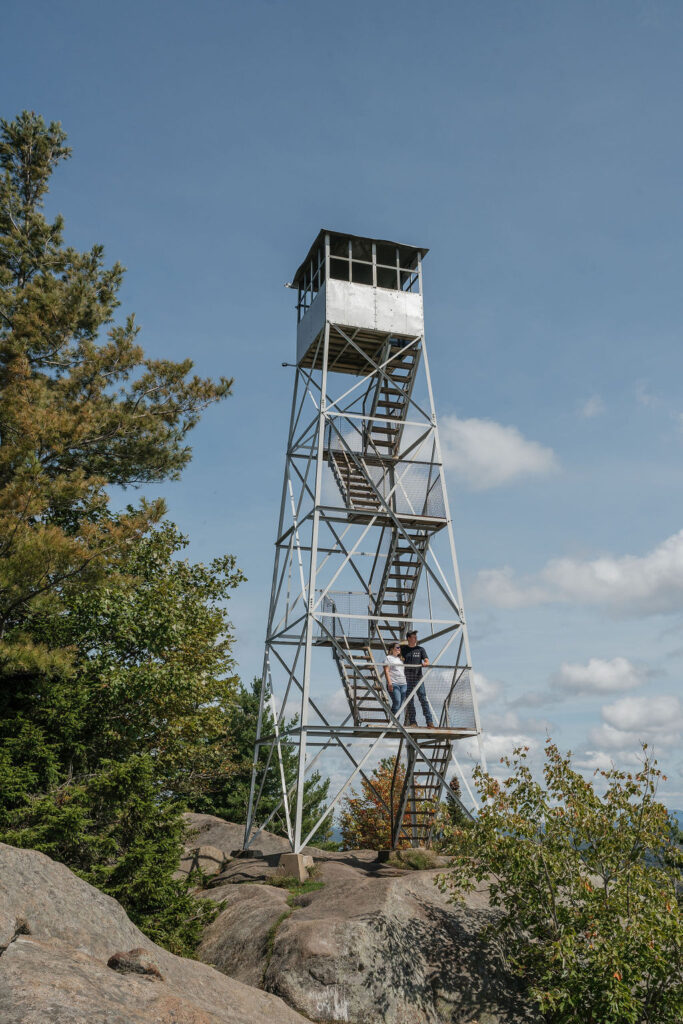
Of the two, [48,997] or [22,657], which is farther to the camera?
[22,657]

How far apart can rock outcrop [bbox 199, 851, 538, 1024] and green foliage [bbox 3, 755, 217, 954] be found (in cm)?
103

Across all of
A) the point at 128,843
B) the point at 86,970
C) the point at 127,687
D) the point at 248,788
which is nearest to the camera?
the point at 86,970

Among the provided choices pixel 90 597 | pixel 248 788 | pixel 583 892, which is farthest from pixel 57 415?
pixel 248 788

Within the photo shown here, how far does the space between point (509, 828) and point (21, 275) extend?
58.2 feet

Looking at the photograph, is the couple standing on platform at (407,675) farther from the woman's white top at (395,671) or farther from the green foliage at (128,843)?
the green foliage at (128,843)

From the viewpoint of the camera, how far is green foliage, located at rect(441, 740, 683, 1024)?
33.3ft

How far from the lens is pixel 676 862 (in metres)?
11.2

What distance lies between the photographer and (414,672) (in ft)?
59.4

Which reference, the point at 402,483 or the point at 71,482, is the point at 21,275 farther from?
the point at 402,483

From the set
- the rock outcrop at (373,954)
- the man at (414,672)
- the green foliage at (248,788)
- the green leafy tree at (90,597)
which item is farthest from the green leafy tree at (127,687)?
the green foliage at (248,788)

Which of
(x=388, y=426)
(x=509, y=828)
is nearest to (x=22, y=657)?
(x=509, y=828)

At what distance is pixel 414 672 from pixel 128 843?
281 inches

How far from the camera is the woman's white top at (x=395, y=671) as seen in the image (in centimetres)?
1717

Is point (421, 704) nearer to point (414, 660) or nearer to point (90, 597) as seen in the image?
point (414, 660)
